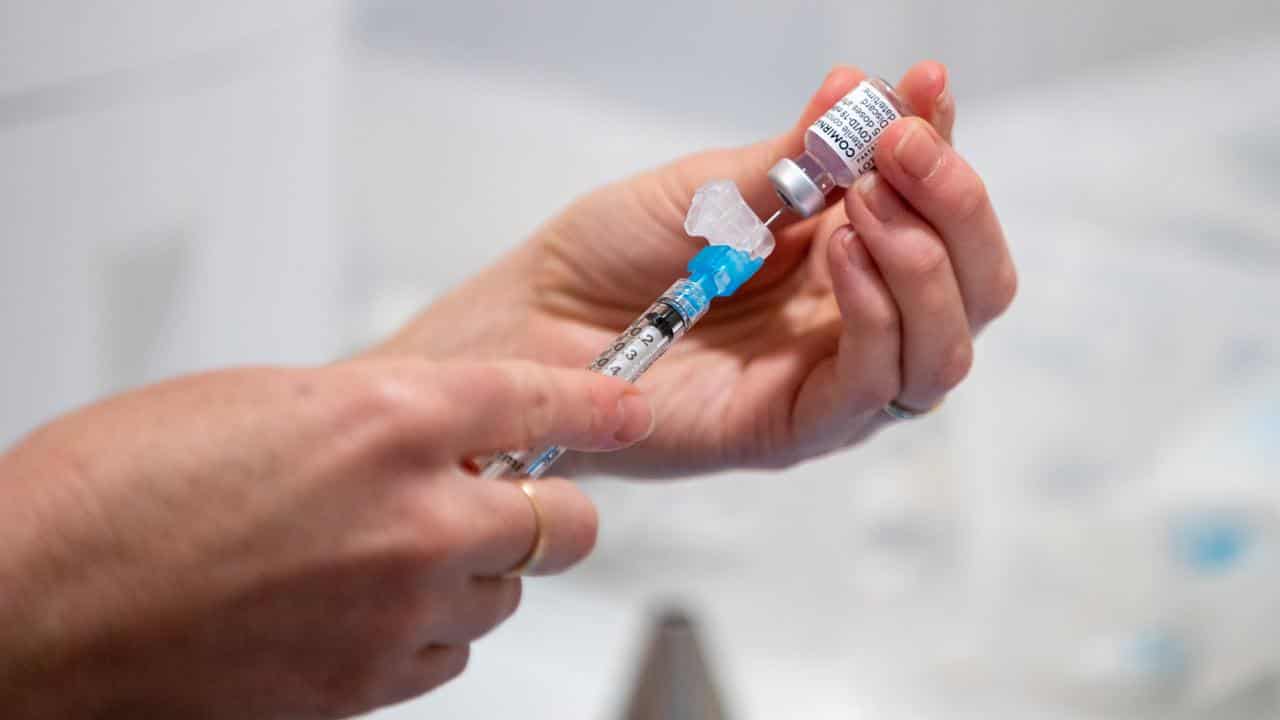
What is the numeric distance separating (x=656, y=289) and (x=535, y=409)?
0.36 metres

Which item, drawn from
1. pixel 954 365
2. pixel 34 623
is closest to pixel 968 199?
pixel 954 365

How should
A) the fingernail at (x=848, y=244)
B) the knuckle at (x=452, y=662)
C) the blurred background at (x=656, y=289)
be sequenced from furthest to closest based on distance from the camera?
the blurred background at (x=656, y=289) → the fingernail at (x=848, y=244) → the knuckle at (x=452, y=662)

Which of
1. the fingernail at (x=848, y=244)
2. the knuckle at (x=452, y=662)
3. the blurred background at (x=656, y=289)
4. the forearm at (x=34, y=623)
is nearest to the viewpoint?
the forearm at (x=34, y=623)

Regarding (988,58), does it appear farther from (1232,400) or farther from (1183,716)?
(1183,716)

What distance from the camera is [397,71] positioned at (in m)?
1.43

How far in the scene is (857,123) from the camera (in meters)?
0.67

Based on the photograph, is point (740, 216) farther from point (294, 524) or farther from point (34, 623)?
point (34, 623)

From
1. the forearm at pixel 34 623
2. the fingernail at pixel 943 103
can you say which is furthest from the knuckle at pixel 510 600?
the fingernail at pixel 943 103

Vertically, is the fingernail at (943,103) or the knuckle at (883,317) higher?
the fingernail at (943,103)

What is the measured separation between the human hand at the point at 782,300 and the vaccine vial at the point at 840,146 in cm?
2

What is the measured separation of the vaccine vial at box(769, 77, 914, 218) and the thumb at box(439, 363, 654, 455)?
7.7 inches

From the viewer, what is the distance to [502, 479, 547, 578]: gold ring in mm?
582

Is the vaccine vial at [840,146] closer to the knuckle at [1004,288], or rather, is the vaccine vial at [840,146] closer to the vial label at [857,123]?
the vial label at [857,123]

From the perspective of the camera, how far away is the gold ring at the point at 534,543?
1.91 ft
